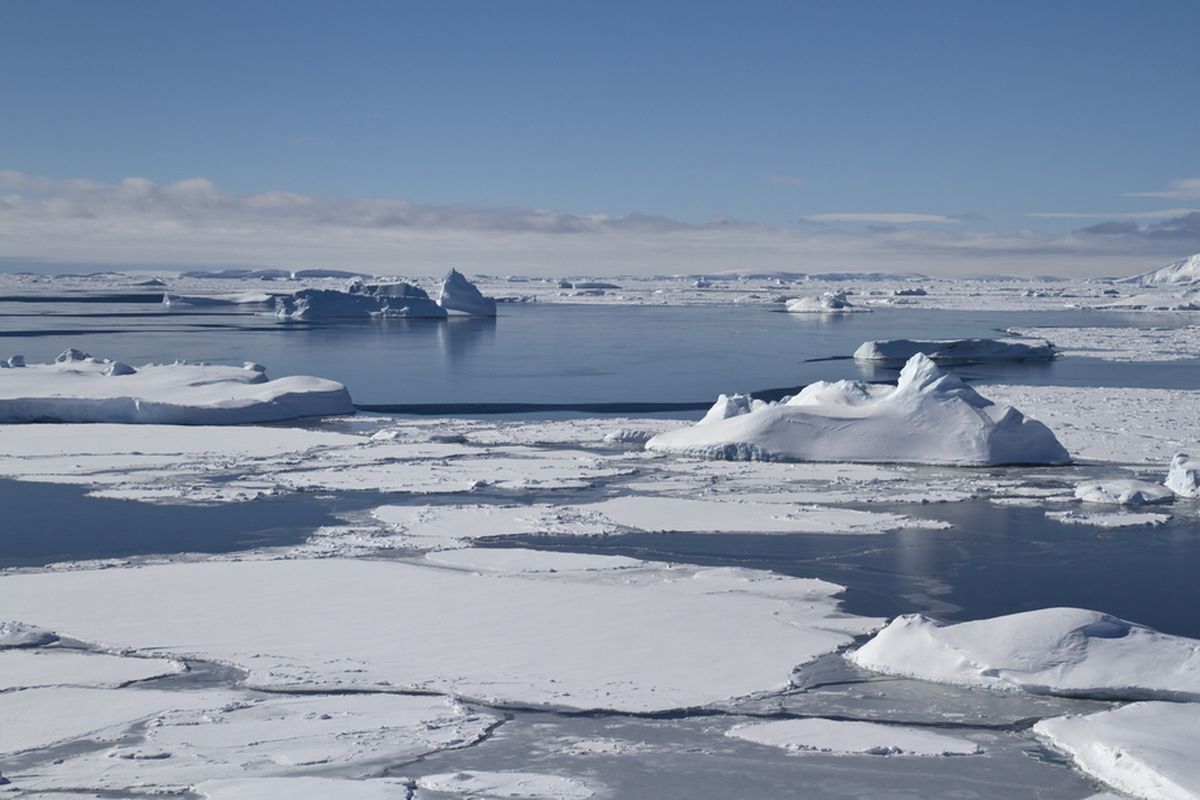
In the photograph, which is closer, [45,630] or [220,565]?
[45,630]

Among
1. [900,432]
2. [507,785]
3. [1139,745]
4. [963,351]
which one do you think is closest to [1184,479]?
[900,432]

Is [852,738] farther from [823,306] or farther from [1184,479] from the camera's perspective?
[823,306]

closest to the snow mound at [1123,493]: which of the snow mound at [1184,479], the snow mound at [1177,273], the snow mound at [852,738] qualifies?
the snow mound at [1184,479]

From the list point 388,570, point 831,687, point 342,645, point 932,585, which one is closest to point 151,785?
point 342,645

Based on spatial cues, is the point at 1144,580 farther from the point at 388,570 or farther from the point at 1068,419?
the point at 1068,419

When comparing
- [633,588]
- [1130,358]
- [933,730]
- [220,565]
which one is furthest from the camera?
[1130,358]
